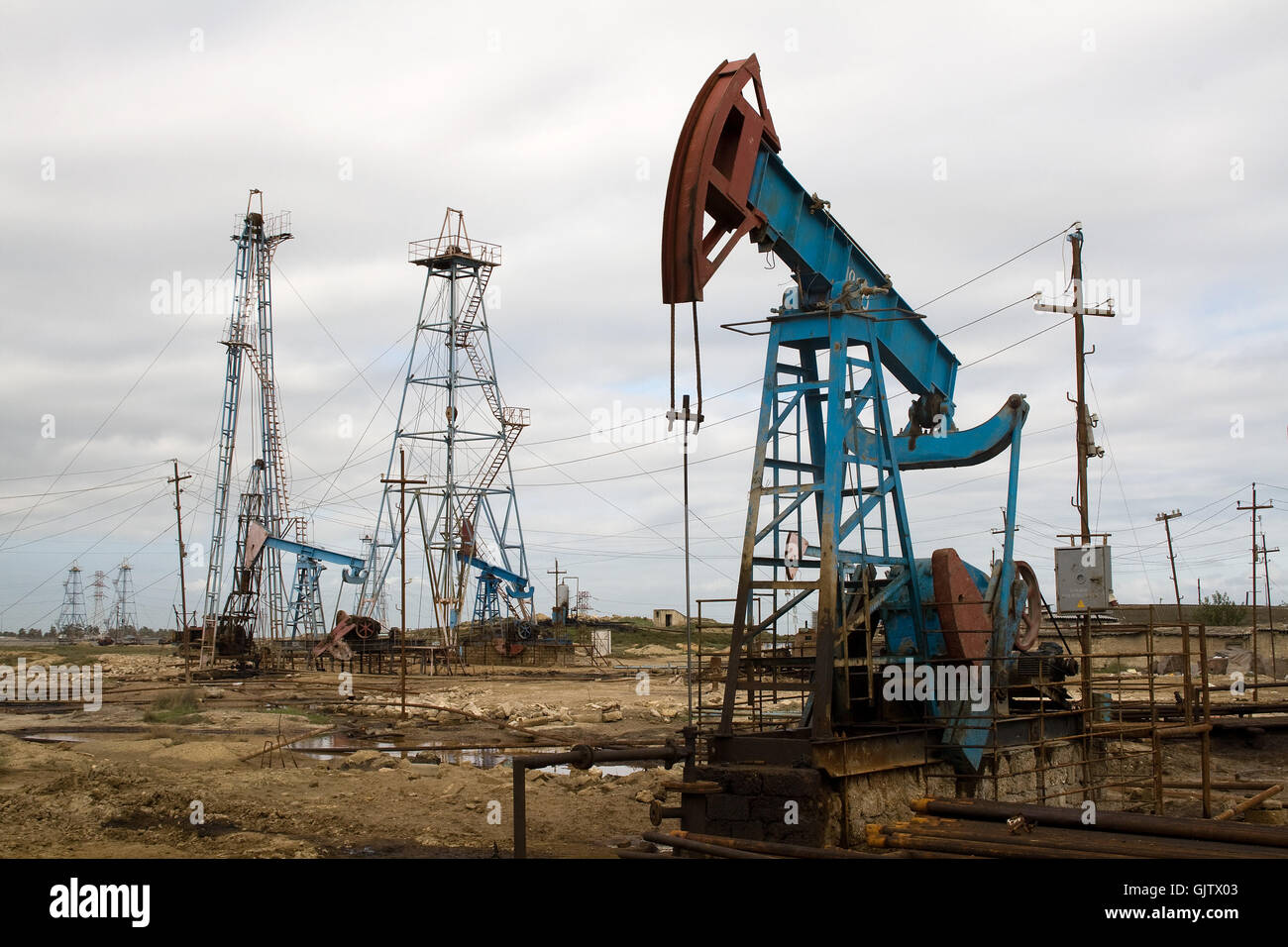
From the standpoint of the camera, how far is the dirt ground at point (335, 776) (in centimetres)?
1102

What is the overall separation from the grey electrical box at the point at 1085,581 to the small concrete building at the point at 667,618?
67.0m

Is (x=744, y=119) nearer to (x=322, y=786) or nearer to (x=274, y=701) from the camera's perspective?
(x=322, y=786)

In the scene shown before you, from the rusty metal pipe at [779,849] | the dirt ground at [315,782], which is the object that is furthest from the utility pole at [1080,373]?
the rusty metal pipe at [779,849]

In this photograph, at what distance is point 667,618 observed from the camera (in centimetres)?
8219

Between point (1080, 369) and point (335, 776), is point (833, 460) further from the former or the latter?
point (1080, 369)

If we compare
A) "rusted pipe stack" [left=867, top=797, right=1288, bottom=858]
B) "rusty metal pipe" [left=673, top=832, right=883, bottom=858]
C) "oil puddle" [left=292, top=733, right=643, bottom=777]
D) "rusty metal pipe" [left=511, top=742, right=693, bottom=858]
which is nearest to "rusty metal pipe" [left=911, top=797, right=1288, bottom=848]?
"rusted pipe stack" [left=867, top=797, right=1288, bottom=858]

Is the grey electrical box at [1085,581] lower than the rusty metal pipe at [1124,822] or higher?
higher

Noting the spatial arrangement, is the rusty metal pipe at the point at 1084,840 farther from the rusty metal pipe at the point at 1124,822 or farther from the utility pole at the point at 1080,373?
the utility pole at the point at 1080,373

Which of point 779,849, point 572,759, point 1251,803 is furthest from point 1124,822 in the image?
point 1251,803

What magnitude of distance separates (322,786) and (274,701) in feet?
50.4

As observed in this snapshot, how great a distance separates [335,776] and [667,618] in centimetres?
6801

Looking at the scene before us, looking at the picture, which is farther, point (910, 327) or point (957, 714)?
point (910, 327)
